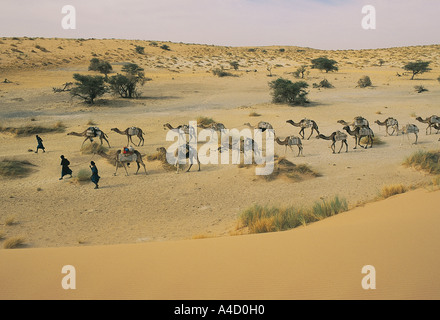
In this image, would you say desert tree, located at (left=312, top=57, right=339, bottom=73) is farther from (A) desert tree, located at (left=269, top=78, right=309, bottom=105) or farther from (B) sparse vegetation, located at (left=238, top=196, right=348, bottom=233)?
(B) sparse vegetation, located at (left=238, top=196, right=348, bottom=233)

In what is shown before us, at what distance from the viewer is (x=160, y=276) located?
5281 millimetres

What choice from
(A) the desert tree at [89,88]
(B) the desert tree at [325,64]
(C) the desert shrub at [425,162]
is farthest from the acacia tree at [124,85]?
(B) the desert tree at [325,64]

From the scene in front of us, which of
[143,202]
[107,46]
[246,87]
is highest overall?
[107,46]

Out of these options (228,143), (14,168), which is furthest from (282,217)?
(14,168)

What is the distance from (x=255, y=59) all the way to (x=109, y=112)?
48970 millimetres

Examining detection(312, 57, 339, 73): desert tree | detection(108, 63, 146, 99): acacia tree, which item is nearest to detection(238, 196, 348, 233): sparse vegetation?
detection(108, 63, 146, 99): acacia tree

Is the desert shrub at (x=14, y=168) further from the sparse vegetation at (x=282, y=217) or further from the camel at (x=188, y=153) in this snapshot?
the sparse vegetation at (x=282, y=217)

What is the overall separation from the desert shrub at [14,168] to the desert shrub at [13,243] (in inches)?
265

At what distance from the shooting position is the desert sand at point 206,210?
5.02 meters

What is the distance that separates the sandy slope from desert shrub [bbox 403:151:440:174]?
7.49 meters

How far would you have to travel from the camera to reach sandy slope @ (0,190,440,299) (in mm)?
4672
